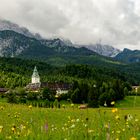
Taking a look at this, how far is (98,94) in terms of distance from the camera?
13988cm

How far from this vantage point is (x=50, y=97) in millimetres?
139250

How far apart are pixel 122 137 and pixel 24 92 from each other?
15127 centimetres

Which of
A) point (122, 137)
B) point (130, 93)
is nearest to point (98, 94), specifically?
point (130, 93)

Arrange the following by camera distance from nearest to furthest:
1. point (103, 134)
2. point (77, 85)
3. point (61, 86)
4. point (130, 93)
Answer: point (103, 134), point (77, 85), point (130, 93), point (61, 86)

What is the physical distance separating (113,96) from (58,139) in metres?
132

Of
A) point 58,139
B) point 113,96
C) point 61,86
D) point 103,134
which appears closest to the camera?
point 58,139

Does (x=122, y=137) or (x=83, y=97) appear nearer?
(x=122, y=137)

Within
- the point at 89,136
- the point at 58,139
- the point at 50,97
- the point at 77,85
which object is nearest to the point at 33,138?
the point at 58,139

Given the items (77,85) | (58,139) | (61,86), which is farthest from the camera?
(61,86)

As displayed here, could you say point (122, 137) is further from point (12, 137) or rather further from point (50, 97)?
point (50, 97)

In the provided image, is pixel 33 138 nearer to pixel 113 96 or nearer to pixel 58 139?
pixel 58 139

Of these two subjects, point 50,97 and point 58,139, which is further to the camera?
point 50,97

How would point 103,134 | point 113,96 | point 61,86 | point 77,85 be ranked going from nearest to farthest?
1. point 103,134
2. point 113,96
3. point 77,85
4. point 61,86

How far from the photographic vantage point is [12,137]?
8.06 metres
